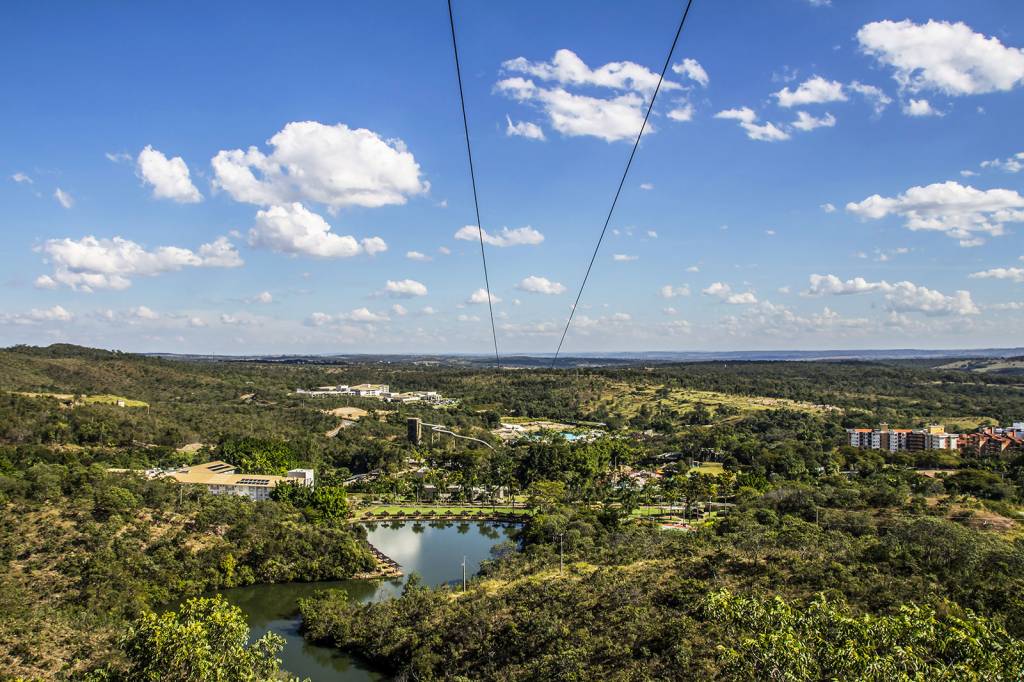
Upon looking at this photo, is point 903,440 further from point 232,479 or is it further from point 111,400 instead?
point 111,400

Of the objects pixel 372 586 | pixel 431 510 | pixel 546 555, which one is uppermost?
pixel 546 555

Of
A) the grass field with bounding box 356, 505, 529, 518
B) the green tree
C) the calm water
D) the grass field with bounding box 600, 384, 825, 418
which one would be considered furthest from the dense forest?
the grass field with bounding box 600, 384, 825, 418

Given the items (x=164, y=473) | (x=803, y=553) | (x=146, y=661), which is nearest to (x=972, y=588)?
(x=803, y=553)

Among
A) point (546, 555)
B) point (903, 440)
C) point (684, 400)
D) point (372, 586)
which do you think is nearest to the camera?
point (546, 555)

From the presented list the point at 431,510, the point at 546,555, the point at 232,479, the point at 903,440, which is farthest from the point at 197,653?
the point at 903,440

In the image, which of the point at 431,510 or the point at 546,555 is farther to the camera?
the point at 431,510

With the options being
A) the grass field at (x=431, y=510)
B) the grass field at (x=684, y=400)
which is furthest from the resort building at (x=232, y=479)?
the grass field at (x=684, y=400)
